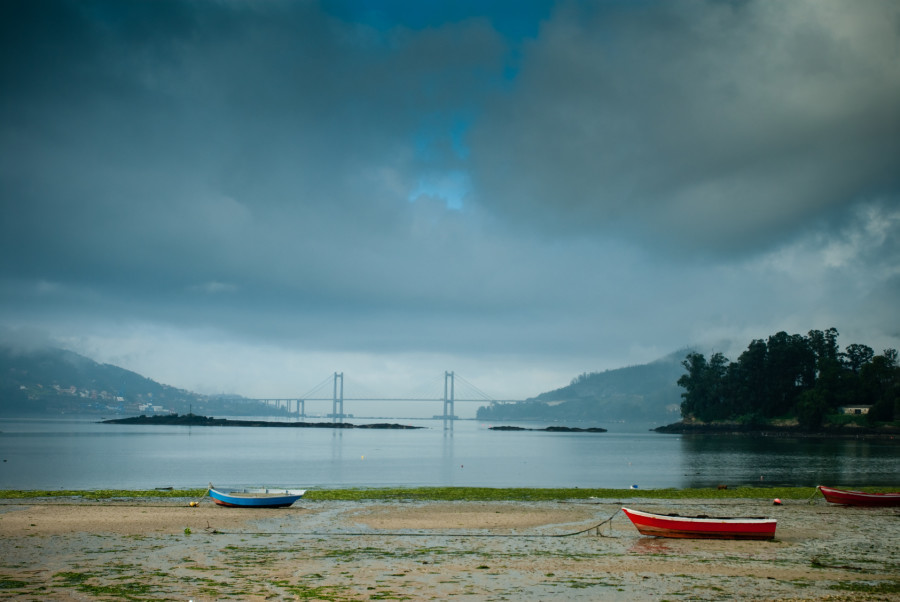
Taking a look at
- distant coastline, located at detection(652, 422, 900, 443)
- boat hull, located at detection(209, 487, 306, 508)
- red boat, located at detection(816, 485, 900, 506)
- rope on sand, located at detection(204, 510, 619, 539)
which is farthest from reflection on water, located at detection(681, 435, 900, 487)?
distant coastline, located at detection(652, 422, 900, 443)

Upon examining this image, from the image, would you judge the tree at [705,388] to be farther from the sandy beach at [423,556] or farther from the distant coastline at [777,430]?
the sandy beach at [423,556]

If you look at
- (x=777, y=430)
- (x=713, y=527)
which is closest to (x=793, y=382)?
(x=777, y=430)

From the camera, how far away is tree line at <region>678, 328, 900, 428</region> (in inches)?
5157

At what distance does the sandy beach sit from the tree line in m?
115

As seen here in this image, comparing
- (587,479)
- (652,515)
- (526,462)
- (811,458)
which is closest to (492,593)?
(652,515)

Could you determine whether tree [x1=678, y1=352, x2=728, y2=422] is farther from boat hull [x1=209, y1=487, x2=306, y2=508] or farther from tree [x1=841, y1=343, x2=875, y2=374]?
boat hull [x1=209, y1=487, x2=306, y2=508]

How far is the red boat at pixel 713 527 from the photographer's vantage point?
2172 cm

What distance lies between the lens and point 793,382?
5817 inches

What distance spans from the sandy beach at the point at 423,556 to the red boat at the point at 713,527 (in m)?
0.38

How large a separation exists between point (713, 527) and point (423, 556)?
369 inches

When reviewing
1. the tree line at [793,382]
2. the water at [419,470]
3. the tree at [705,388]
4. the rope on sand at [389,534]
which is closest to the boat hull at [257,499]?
the rope on sand at [389,534]

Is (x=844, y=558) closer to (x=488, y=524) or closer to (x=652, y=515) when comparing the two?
(x=652, y=515)

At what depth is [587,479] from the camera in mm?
50406

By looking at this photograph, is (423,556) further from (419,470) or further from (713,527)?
(419,470)
